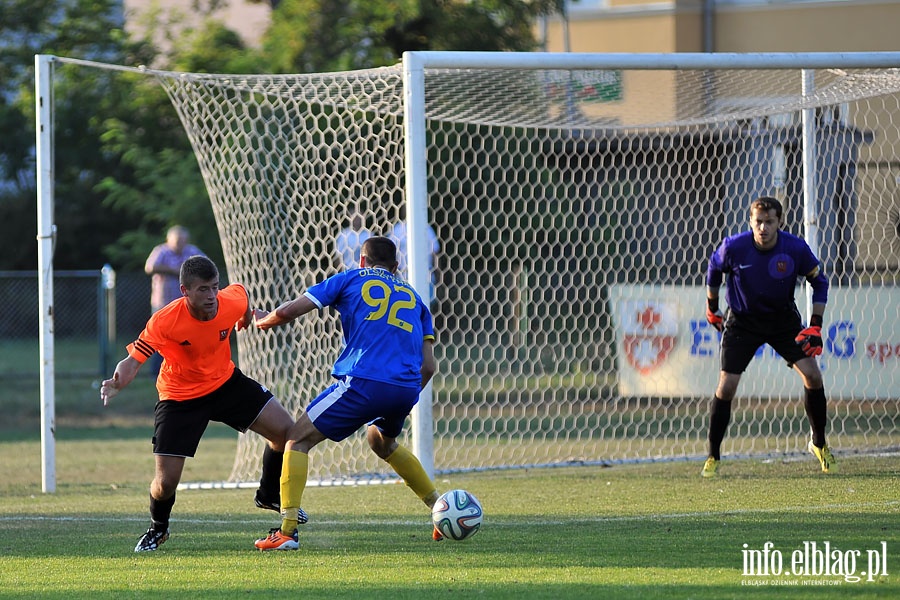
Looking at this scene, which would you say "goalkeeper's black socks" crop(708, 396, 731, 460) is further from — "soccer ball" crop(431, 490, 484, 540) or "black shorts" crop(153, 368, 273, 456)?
"black shorts" crop(153, 368, 273, 456)

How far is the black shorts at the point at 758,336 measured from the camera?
329 inches

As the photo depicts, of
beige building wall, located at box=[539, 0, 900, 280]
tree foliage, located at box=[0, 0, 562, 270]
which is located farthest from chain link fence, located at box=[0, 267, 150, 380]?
beige building wall, located at box=[539, 0, 900, 280]

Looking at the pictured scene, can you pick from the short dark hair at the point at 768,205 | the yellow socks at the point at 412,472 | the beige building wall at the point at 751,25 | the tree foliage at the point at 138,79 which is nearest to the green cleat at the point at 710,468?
the short dark hair at the point at 768,205

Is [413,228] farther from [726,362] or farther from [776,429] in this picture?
A: [776,429]

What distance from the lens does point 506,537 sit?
6.32 metres

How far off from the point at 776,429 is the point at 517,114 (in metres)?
3.90

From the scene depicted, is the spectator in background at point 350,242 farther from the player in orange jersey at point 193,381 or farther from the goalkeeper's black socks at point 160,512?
the goalkeeper's black socks at point 160,512

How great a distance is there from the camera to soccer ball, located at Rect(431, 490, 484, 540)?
19.6 feet

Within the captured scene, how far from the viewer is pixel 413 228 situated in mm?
8484

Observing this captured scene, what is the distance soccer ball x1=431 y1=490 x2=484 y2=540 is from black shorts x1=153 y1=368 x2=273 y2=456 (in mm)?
1256

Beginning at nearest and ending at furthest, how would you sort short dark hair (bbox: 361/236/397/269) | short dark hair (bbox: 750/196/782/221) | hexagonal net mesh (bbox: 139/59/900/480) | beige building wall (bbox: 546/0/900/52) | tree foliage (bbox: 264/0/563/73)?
short dark hair (bbox: 361/236/397/269) → short dark hair (bbox: 750/196/782/221) → hexagonal net mesh (bbox: 139/59/900/480) → beige building wall (bbox: 546/0/900/52) → tree foliage (bbox: 264/0/563/73)

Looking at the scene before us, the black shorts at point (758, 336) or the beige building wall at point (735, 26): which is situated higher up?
the beige building wall at point (735, 26)

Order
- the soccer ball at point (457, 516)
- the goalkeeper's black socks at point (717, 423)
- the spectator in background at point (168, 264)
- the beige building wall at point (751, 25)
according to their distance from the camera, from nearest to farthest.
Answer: the soccer ball at point (457, 516) < the goalkeeper's black socks at point (717, 423) < the spectator in background at point (168, 264) < the beige building wall at point (751, 25)

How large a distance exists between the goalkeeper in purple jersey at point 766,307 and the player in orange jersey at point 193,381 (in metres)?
3.48
